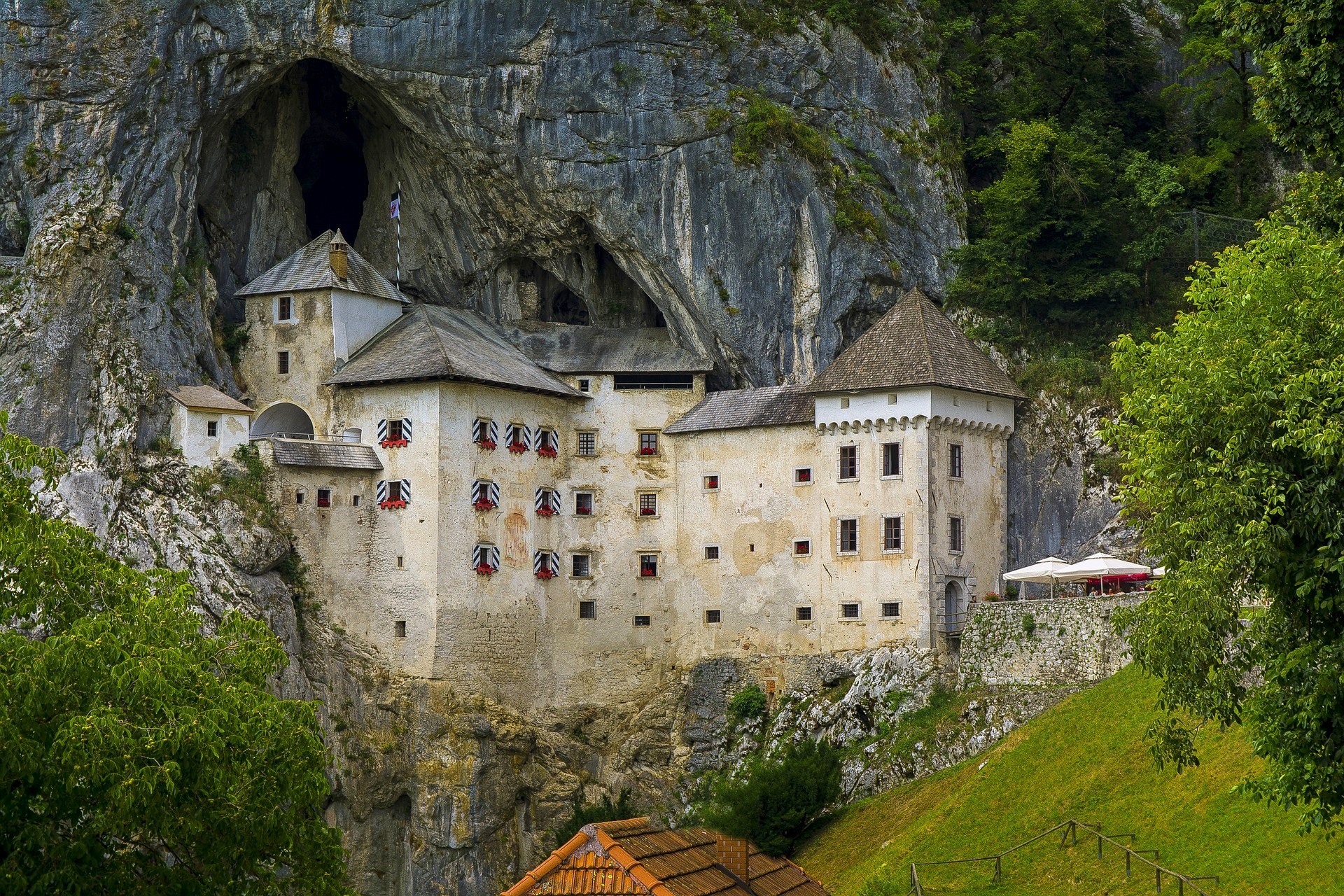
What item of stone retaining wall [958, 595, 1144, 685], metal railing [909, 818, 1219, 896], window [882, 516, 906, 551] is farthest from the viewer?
window [882, 516, 906, 551]

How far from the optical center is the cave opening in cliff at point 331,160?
250 feet

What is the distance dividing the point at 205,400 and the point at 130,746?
38.0m

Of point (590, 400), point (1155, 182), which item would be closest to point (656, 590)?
point (590, 400)

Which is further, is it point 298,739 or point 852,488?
point 852,488

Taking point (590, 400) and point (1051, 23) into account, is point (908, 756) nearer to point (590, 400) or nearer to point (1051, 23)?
point (590, 400)

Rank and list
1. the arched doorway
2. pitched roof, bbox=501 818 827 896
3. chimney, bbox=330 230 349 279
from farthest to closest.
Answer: chimney, bbox=330 230 349 279
the arched doorway
pitched roof, bbox=501 818 827 896

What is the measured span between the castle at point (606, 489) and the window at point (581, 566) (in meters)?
0.14

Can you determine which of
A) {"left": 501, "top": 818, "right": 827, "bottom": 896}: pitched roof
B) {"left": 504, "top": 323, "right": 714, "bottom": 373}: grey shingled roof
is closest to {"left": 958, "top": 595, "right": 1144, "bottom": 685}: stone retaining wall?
{"left": 504, "top": 323, "right": 714, "bottom": 373}: grey shingled roof

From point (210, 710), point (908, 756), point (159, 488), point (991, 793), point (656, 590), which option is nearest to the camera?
point (210, 710)

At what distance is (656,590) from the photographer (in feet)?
234

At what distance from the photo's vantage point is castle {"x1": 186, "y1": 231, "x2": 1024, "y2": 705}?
218 ft

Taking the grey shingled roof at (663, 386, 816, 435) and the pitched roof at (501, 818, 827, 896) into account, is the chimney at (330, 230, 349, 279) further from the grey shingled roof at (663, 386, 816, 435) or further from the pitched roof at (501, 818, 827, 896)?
the pitched roof at (501, 818, 827, 896)

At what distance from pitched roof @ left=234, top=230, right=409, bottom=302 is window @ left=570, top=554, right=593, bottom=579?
12.2m

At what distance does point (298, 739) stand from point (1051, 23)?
52000mm
